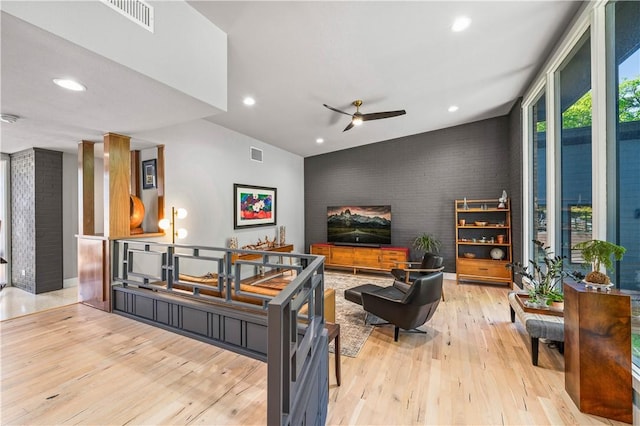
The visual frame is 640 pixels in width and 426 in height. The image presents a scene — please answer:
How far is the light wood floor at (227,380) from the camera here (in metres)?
1.86

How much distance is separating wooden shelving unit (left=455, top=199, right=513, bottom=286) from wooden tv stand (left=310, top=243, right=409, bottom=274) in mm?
1165

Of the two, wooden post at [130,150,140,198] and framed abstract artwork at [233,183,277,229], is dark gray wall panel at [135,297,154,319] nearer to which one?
wooden post at [130,150,140,198]

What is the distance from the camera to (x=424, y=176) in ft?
20.4

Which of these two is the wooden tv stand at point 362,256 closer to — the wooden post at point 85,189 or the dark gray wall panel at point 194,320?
the dark gray wall panel at point 194,320

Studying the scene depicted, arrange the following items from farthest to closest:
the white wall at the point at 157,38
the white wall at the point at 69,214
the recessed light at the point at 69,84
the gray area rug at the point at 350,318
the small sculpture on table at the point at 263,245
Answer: the small sculpture on table at the point at 263,245
the white wall at the point at 69,214
the gray area rug at the point at 350,318
the recessed light at the point at 69,84
the white wall at the point at 157,38

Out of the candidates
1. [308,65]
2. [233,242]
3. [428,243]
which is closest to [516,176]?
[428,243]

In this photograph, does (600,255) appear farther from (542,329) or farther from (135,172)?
(135,172)

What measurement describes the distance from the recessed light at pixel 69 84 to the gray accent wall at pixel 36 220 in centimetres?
370

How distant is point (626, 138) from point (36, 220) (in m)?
7.59

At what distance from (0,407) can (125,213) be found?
2.28 metres

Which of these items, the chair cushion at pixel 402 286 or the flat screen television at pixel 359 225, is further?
the flat screen television at pixel 359 225

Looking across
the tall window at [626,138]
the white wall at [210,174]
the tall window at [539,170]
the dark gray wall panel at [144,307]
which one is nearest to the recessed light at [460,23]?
the tall window at [626,138]

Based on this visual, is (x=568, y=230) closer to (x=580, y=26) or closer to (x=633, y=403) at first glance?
(x=633, y=403)

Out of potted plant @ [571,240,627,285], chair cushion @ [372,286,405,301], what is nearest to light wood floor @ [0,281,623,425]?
chair cushion @ [372,286,405,301]
